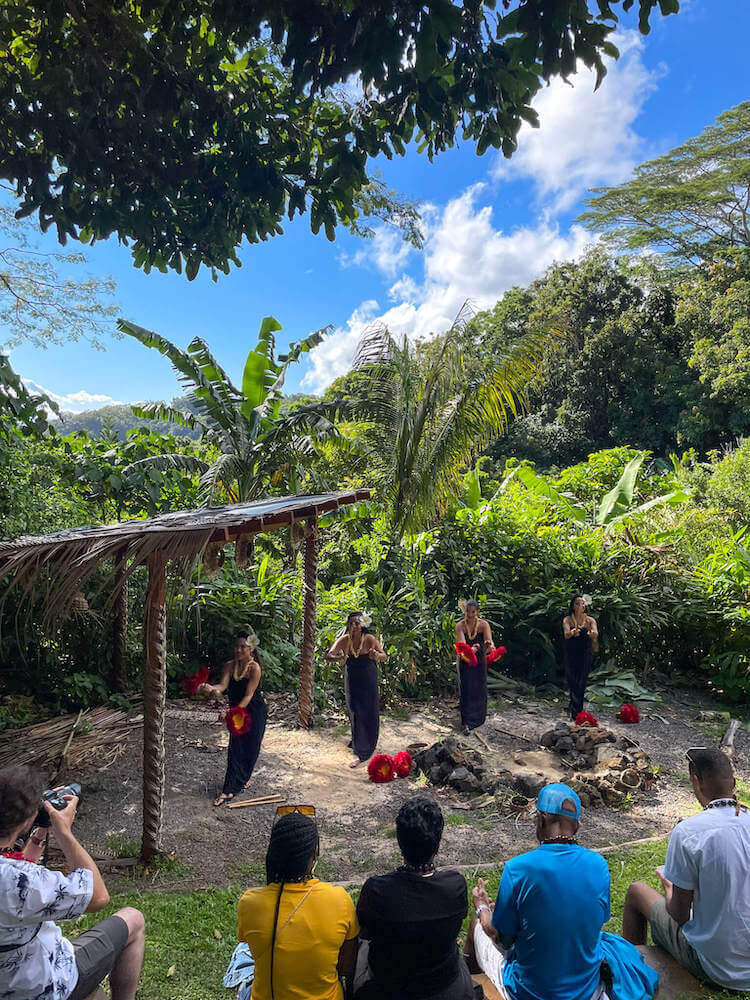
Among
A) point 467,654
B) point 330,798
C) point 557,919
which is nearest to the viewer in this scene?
point 557,919

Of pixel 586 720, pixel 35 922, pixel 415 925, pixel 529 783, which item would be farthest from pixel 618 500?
pixel 35 922

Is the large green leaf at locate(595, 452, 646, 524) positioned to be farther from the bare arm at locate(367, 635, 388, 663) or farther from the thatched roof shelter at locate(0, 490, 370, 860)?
the thatched roof shelter at locate(0, 490, 370, 860)

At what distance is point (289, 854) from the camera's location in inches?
99.4

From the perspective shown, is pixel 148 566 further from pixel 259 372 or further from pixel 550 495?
pixel 550 495

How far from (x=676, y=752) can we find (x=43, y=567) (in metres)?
7.10

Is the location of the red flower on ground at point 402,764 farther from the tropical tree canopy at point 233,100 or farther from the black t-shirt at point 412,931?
the tropical tree canopy at point 233,100

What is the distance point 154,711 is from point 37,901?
9.17ft

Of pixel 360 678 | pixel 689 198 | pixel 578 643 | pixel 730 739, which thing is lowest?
pixel 730 739

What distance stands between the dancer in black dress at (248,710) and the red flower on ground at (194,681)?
2.75 meters

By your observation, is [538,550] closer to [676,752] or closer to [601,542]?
[601,542]

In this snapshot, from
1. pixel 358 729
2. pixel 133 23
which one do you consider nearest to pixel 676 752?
pixel 358 729

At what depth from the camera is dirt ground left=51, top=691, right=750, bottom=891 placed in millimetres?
5254

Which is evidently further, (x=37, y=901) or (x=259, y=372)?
(x=259, y=372)

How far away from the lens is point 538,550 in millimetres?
11445
